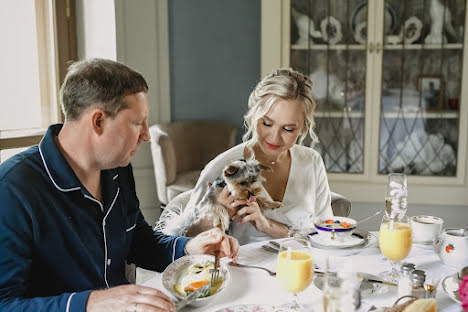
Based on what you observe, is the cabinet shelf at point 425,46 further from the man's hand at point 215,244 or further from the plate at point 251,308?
the plate at point 251,308

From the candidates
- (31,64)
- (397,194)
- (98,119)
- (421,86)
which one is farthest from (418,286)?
(421,86)

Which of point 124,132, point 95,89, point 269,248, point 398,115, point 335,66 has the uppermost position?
point 335,66

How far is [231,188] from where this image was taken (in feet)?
5.36

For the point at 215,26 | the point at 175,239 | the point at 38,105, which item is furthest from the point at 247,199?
the point at 215,26

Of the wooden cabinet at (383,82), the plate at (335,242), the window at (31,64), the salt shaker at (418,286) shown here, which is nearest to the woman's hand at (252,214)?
the plate at (335,242)

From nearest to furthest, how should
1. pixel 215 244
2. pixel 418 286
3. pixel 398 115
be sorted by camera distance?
pixel 418 286 → pixel 215 244 → pixel 398 115

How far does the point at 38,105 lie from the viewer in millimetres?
2768

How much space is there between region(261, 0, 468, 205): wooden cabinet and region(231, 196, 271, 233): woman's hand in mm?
1869

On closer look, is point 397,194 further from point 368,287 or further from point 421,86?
point 421,86

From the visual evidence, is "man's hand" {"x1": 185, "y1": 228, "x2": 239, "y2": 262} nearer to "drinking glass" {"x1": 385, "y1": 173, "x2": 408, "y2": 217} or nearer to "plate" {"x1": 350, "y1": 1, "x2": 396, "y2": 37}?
"drinking glass" {"x1": 385, "y1": 173, "x2": 408, "y2": 217}

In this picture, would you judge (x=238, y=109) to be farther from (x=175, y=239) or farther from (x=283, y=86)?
(x=175, y=239)

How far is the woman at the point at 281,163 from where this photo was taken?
1.83m

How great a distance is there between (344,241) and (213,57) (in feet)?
8.27

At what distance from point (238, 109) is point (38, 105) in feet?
5.14
